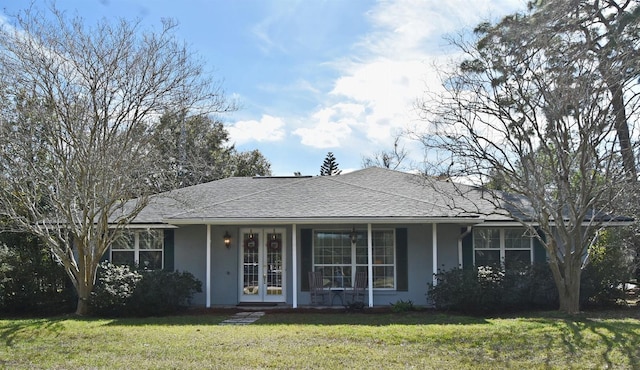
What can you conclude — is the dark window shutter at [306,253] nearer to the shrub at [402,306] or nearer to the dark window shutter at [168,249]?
the shrub at [402,306]

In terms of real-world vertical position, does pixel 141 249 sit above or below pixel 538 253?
above

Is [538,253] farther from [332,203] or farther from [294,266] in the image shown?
[294,266]

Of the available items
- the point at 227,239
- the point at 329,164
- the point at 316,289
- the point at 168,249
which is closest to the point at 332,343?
the point at 316,289

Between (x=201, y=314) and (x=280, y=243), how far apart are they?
299cm

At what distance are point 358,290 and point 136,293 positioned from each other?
5.23 meters

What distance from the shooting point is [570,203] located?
11.6m

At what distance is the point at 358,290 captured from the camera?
46.5 ft

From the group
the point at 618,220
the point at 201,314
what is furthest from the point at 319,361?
the point at 618,220

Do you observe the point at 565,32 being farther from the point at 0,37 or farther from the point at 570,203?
the point at 0,37

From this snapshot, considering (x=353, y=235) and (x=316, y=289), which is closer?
(x=316, y=289)

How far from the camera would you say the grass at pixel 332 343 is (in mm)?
8180

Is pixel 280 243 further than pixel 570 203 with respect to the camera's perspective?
Yes

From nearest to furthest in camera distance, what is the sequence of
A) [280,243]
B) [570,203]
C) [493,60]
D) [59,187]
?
1. [570,203]
2. [59,187]
3. [493,60]
4. [280,243]

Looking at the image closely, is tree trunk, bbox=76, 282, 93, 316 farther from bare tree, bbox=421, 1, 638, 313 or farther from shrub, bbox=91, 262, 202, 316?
bare tree, bbox=421, 1, 638, 313
